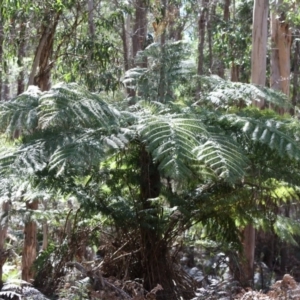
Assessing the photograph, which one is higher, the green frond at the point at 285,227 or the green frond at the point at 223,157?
the green frond at the point at 223,157

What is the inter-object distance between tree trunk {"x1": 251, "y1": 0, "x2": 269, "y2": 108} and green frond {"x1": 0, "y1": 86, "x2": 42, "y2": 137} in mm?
4570

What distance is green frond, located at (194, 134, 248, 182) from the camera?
10.8 feet

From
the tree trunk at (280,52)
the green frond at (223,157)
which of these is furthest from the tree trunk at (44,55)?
the tree trunk at (280,52)

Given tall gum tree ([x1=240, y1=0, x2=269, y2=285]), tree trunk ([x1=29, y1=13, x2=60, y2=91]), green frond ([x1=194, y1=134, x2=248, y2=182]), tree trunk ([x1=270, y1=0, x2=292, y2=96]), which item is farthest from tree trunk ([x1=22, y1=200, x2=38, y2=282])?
tree trunk ([x1=270, y1=0, x2=292, y2=96])

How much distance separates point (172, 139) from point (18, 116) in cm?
105

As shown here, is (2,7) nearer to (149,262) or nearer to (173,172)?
(149,262)

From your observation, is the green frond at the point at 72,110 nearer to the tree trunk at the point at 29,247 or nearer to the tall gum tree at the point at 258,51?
the tree trunk at the point at 29,247

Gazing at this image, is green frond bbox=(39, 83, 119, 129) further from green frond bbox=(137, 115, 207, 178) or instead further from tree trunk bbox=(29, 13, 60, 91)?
tree trunk bbox=(29, 13, 60, 91)

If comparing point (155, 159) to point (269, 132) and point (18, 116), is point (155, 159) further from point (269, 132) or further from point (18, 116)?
point (18, 116)

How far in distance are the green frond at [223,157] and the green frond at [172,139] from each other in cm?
6

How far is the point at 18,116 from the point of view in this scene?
3.79 metres

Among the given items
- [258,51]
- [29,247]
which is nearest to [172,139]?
[29,247]

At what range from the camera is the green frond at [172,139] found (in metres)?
3.25

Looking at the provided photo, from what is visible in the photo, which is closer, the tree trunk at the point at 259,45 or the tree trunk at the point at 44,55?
the tree trunk at the point at 44,55
